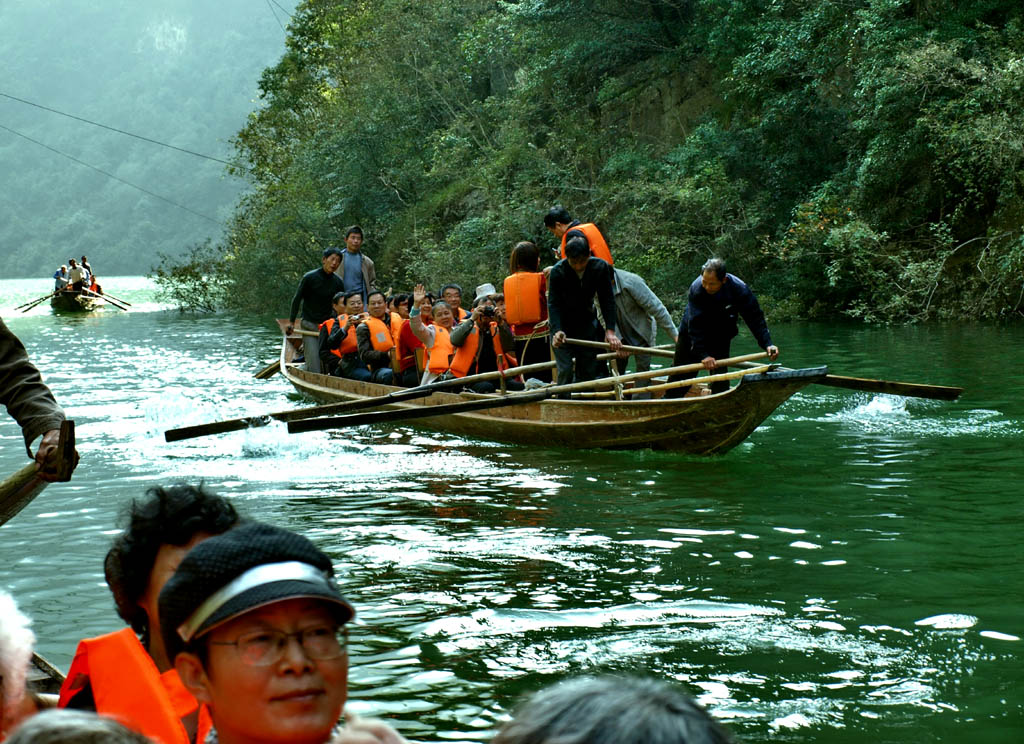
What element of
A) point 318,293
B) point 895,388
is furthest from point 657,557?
point 318,293

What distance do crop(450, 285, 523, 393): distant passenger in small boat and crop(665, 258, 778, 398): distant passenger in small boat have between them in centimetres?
212

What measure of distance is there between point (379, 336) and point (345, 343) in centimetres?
62

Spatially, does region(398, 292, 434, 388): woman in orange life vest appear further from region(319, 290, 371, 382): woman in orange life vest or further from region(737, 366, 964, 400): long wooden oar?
region(737, 366, 964, 400): long wooden oar

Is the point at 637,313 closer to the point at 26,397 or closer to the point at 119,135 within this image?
the point at 26,397

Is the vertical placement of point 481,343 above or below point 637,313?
below

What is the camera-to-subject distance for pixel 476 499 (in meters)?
8.08

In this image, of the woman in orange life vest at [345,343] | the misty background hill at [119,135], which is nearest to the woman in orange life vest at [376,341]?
the woman in orange life vest at [345,343]

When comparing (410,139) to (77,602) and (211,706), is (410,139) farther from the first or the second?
(211,706)

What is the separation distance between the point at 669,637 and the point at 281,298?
29888 mm

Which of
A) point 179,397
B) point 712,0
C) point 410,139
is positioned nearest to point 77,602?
point 179,397

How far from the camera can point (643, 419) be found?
8961 millimetres

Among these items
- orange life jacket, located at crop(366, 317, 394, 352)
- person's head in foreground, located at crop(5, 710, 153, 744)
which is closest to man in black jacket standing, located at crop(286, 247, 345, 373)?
orange life jacket, located at crop(366, 317, 394, 352)

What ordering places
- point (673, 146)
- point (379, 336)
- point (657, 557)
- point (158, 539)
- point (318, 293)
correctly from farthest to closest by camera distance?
1. point (673, 146)
2. point (318, 293)
3. point (379, 336)
4. point (657, 557)
5. point (158, 539)

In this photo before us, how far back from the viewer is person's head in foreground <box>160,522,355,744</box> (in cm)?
163
